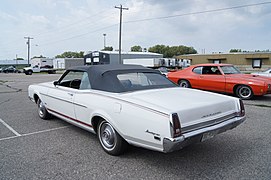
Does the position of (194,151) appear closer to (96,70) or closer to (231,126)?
(231,126)

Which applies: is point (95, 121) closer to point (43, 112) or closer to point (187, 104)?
point (187, 104)

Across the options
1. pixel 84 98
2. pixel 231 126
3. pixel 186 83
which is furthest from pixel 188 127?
pixel 186 83

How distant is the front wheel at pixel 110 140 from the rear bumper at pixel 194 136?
895 mm

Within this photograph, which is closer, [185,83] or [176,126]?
[176,126]

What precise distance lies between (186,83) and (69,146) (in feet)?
23.7

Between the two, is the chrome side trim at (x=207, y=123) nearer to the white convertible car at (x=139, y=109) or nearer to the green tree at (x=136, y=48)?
the white convertible car at (x=139, y=109)

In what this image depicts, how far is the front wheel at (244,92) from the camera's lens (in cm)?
821

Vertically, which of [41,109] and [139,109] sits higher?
[139,109]

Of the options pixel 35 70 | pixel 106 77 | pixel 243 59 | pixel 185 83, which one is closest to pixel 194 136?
pixel 106 77

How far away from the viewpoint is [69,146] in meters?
3.90

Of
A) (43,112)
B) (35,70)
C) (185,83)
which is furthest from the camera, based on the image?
(35,70)

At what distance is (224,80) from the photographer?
8727 millimetres

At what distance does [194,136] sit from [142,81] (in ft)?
5.19

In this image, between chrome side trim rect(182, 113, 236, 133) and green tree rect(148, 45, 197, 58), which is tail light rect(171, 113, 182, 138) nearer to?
chrome side trim rect(182, 113, 236, 133)
